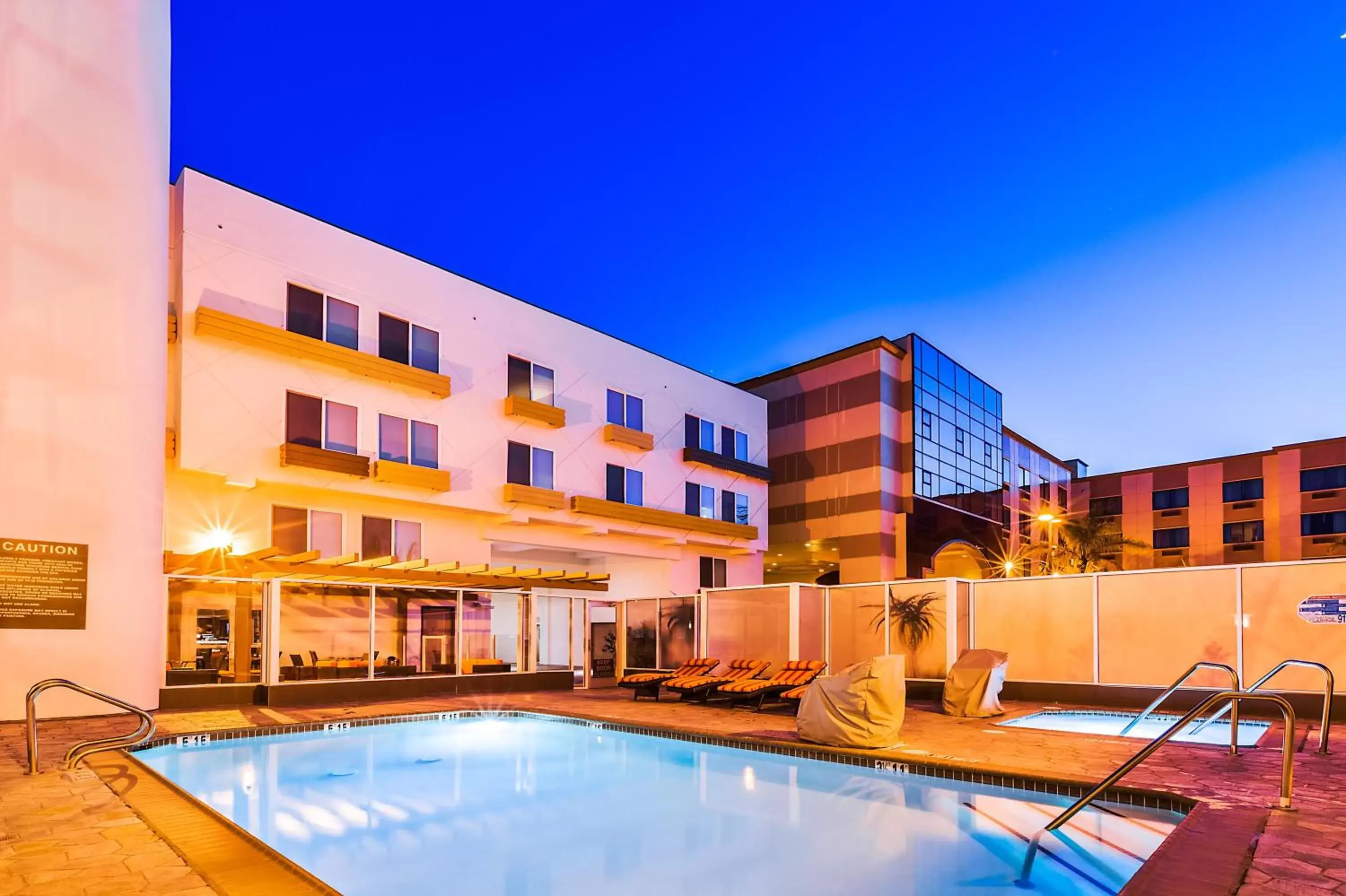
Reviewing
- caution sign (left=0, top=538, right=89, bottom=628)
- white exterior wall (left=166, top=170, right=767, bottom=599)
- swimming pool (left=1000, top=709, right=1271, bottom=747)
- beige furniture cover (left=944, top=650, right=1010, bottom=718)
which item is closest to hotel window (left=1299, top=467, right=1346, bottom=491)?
white exterior wall (left=166, top=170, right=767, bottom=599)

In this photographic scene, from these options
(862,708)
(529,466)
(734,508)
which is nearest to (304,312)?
(529,466)

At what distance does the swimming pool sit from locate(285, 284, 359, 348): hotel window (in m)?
16.3

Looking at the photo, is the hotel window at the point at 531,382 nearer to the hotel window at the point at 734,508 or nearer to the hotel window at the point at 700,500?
the hotel window at the point at 700,500

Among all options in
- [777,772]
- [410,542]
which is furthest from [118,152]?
[777,772]

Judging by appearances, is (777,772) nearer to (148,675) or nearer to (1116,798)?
(1116,798)

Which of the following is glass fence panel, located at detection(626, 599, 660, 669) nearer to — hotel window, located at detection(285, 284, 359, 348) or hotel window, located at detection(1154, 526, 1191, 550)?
hotel window, located at detection(285, 284, 359, 348)

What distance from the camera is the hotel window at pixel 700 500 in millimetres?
29297

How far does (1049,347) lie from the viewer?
2227 inches

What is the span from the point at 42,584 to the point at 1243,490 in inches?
2306

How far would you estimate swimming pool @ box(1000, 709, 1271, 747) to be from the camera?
39.2 feet

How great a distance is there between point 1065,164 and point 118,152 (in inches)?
1282

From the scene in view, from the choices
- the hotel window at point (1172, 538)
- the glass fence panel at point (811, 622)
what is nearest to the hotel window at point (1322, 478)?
the hotel window at point (1172, 538)

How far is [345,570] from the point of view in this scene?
17.4 m

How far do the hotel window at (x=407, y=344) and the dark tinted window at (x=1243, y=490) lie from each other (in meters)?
50.0
